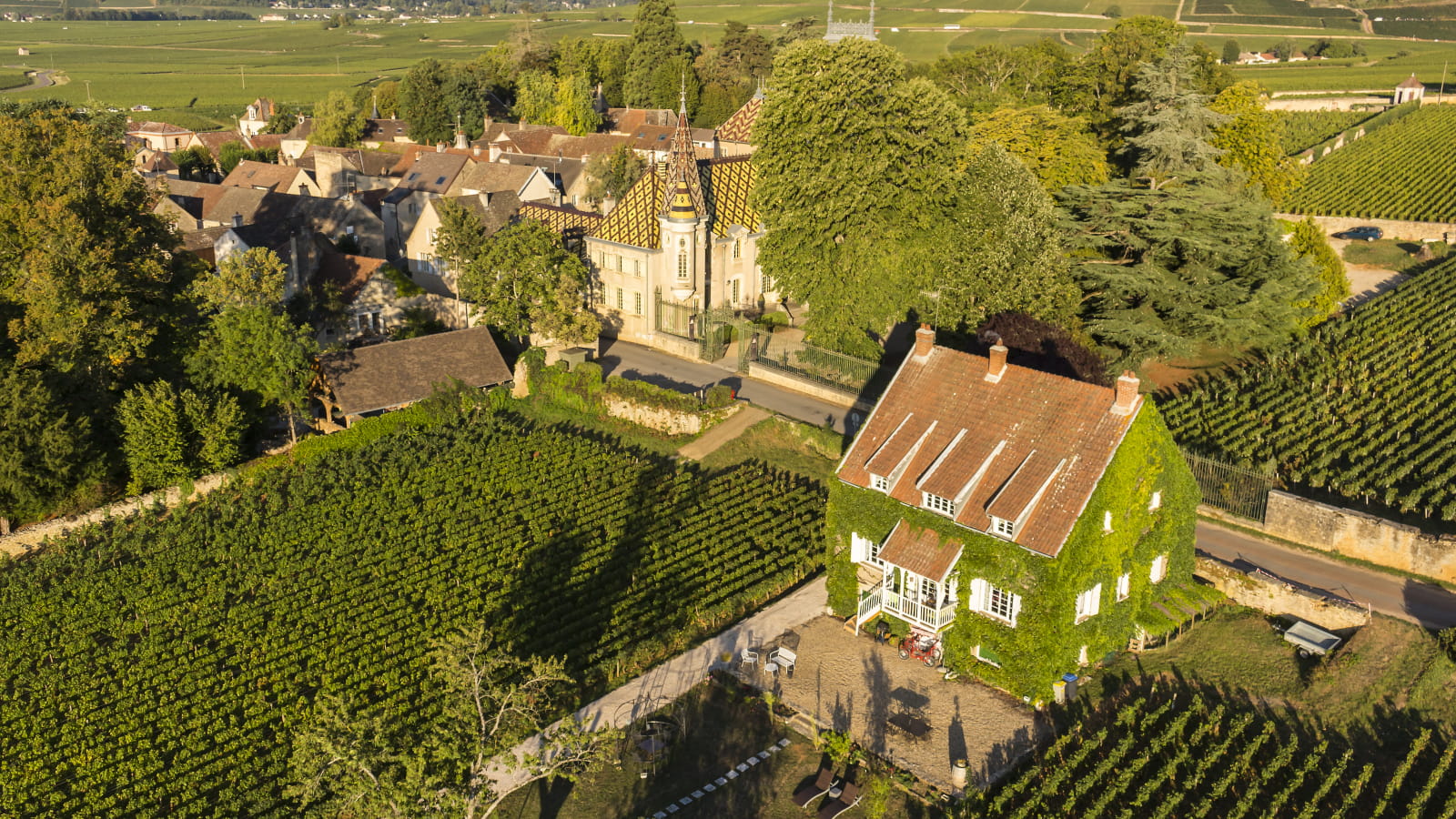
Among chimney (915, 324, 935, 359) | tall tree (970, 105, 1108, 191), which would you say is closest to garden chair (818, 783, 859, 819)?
chimney (915, 324, 935, 359)

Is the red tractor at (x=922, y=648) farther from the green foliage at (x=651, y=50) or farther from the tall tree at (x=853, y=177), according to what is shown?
the green foliage at (x=651, y=50)

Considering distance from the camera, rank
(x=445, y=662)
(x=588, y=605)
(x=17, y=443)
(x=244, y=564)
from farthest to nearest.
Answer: (x=17, y=443) → (x=244, y=564) → (x=588, y=605) → (x=445, y=662)

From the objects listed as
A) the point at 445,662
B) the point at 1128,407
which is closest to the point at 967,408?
the point at 1128,407

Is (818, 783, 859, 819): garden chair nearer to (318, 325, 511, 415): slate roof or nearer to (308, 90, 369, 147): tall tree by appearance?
(318, 325, 511, 415): slate roof

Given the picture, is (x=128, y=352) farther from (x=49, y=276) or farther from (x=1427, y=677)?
(x=1427, y=677)

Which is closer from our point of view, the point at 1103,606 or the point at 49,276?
the point at 1103,606

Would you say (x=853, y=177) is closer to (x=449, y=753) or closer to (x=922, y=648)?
→ (x=922, y=648)
